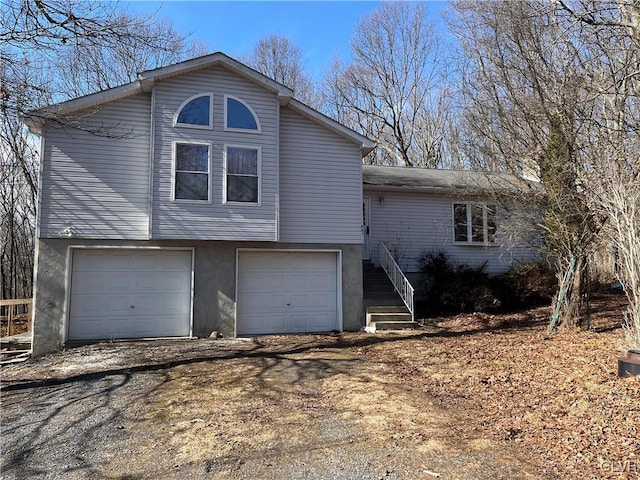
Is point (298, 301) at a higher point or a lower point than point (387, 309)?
higher

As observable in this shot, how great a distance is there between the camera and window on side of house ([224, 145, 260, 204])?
10.6 metres

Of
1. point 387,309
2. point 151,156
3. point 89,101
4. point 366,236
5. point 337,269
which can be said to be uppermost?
point 89,101

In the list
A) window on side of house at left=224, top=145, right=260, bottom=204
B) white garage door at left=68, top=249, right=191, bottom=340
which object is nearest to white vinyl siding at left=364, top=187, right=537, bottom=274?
window on side of house at left=224, top=145, right=260, bottom=204

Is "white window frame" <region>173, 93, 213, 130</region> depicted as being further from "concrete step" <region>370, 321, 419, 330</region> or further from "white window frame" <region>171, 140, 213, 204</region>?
"concrete step" <region>370, 321, 419, 330</region>

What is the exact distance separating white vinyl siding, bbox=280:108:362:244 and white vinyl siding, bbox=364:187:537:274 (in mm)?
2280

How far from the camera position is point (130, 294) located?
10.2m

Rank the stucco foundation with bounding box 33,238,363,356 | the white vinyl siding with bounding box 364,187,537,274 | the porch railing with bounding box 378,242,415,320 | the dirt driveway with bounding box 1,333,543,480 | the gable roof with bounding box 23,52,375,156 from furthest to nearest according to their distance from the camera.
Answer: the white vinyl siding with bounding box 364,187,537,274
the porch railing with bounding box 378,242,415,320
the gable roof with bounding box 23,52,375,156
the stucco foundation with bounding box 33,238,363,356
the dirt driveway with bounding box 1,333,543,480

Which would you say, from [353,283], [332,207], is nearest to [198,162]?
[332,207]

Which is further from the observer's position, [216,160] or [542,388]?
[216,160]

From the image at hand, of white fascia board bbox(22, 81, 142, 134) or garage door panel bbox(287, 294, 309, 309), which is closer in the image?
white fascia board bbox(22, 81, 142, 134)

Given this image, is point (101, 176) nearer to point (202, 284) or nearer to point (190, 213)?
point (190, 213)

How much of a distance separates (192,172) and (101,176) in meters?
1.97

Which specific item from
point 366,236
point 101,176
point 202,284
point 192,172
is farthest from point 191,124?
point 366,236

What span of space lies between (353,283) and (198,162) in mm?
4899
